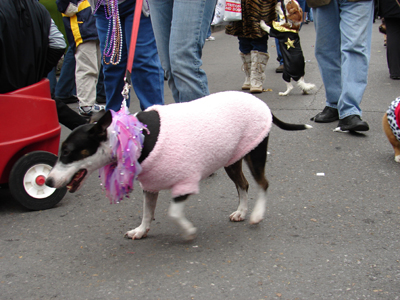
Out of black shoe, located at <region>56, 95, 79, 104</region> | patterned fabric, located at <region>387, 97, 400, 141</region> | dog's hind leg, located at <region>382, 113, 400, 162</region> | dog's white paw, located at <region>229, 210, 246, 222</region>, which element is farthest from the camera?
black shoe, located at <region>56, 95, 79, 104</region>

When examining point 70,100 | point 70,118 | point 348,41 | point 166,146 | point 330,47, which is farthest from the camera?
point 70,100

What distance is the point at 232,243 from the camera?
2.67 m

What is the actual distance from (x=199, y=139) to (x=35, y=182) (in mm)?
1355

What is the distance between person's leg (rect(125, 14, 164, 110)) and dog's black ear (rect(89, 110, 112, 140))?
5.36 ft

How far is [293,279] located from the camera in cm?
225

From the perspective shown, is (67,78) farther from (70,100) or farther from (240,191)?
(240,191)

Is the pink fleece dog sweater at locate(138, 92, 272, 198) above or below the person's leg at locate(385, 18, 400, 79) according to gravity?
above

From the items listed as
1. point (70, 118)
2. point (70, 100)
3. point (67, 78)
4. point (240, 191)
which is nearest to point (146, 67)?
point (70, 118)

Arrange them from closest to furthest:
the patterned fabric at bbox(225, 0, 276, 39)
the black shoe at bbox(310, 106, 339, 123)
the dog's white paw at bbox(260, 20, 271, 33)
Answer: the black shoe at bbox(310, 106, 339, 123), the dog's white paw at bbox(260, 20, 271, 33), the patterned fabric at bbox(225, 0, 276, 39)

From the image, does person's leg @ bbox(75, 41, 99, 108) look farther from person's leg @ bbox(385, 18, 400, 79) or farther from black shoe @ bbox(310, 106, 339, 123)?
person's leg @ bbox(385, 18, 400, 79)

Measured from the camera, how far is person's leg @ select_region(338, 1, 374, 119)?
433 centimetres

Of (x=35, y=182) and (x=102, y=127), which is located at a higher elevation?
(x=102, y=127)

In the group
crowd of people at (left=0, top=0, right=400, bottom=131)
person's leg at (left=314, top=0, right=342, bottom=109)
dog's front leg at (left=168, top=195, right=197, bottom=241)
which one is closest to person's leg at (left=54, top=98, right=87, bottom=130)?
crowd of people at (left=0, top=0, right=400, bottom=131)

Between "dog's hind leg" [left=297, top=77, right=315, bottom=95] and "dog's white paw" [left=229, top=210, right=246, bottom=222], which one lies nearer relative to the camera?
"dog's white paw" [left=229, top=210, right=246, bottom=222]
